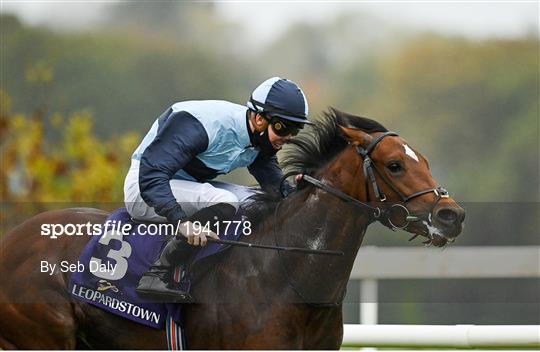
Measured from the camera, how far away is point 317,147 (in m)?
4.65

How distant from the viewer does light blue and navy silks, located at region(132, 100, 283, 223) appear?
435 cm


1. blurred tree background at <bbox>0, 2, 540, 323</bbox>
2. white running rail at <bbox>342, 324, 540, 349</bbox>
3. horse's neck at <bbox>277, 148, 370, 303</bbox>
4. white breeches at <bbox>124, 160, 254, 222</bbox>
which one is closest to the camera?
horse's neck at <bbox>277, 148, 370, 303</bbox>

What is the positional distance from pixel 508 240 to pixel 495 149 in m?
10.8

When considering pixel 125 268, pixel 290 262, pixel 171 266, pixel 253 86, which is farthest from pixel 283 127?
pixel 253 86

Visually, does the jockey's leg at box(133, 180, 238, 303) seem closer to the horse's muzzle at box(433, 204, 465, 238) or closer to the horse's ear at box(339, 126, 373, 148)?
the horse's ear at box(339, 126, 373, 148)

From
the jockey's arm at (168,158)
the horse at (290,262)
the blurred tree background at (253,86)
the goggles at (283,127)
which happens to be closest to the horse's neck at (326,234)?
the horse at (290,262)

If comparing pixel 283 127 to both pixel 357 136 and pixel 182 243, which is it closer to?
pixel 357 136

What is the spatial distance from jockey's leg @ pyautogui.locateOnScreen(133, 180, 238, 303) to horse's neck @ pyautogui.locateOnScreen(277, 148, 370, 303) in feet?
0.84

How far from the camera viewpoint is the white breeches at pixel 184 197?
177 inches

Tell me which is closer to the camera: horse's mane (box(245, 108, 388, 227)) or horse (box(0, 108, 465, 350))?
horse (box(0, 108, 465, 350))

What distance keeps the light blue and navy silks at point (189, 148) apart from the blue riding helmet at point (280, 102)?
98 mm

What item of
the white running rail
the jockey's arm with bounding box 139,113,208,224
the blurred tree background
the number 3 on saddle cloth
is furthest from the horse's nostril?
the blurred tree background

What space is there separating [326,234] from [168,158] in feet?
2.30

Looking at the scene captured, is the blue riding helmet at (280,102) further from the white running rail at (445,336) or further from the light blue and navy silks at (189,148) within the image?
the white running rail at (445,336)
